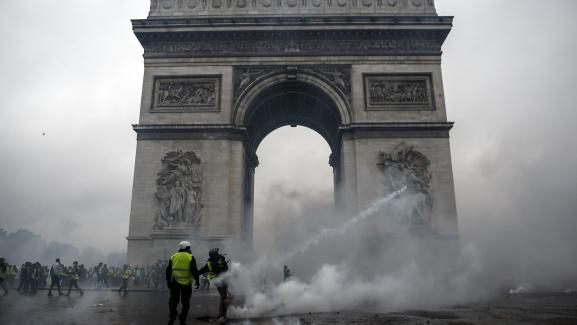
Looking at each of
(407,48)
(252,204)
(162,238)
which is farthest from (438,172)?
(162,238)

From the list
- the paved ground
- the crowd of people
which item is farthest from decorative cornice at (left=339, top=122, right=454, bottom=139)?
the paved ground

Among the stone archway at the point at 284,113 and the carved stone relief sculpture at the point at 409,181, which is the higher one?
the stone archway at the point at 284,113

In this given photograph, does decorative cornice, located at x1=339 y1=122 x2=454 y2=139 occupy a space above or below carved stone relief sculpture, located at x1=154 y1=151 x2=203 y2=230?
above

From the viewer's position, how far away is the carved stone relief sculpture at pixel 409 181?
65.5ft

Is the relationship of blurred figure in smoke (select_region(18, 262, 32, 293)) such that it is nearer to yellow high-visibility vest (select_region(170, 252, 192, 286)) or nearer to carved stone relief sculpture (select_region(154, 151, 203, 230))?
carved stone relief sculpture (select_region(154, 151, 203, 230))

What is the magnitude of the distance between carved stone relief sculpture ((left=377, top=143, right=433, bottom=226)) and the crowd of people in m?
11.2

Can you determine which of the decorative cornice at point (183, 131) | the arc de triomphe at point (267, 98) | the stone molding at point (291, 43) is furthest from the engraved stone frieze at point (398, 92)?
the decorative cornice at point (183, 131)

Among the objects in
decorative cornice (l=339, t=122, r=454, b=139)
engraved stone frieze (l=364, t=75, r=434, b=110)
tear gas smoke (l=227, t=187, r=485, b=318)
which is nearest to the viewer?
tear gas smoke (l=227, t=187, r=485, b=318)

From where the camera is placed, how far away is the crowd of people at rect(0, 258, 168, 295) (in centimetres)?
1620

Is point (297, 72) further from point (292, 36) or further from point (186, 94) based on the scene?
point (186, 94)

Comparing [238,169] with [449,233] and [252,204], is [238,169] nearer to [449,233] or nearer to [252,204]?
[252,204]

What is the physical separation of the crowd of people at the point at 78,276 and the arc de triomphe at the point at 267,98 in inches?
31.3

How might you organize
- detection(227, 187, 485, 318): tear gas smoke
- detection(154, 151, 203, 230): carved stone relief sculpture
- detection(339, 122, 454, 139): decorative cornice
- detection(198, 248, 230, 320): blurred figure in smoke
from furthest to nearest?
detection(339, 122, 454, 139): decorative cornice, detection(154, 151, 203, 230): carved stone relief sculpture, detection(227, 187, 485, 318): tear gas smoke, detection(198, 248, 230, 320): blurred figure in smoke

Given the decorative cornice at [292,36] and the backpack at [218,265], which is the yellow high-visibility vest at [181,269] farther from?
the decorative cornice at [292,36]
